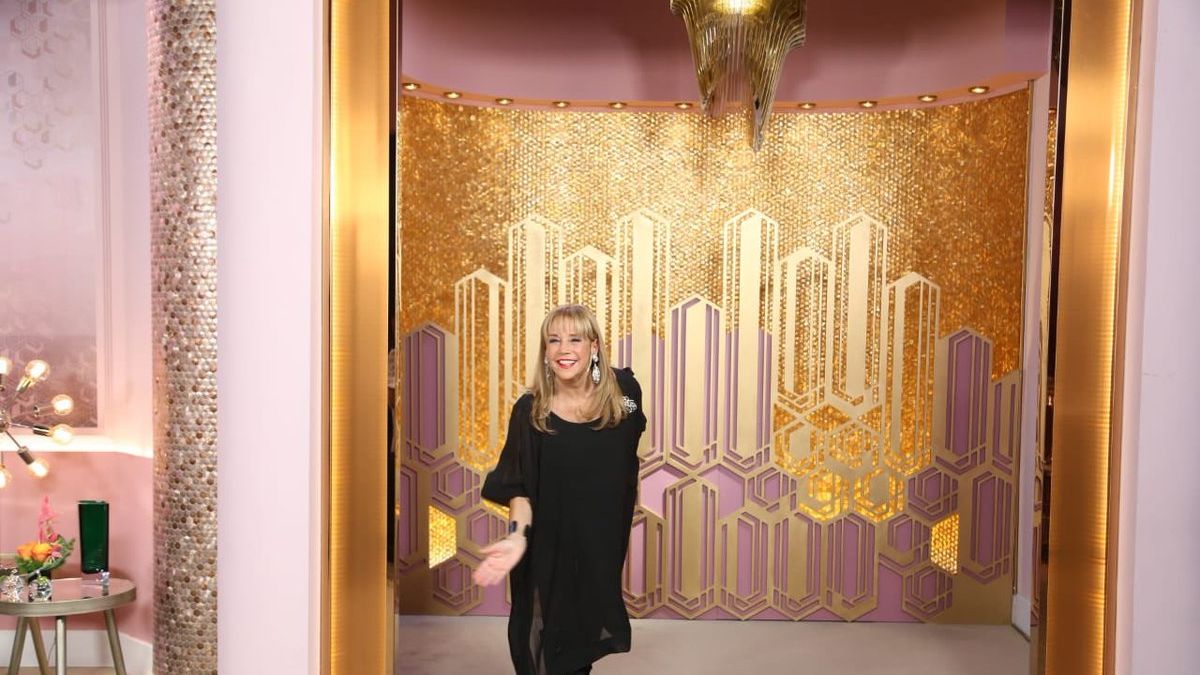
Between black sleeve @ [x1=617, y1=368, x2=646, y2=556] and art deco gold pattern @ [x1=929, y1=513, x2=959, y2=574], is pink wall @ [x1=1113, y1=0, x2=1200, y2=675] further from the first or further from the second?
art deco gold pattern @ [x1=929, y1=513, x2=959, y2=574]

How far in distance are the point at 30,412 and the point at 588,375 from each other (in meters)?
1.99

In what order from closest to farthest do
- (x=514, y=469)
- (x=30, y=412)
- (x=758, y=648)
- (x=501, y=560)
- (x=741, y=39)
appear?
(x=501, y=560), (x=514, y=469), (x=741, y=39), (x=30, y=412), (x=758, y=648)

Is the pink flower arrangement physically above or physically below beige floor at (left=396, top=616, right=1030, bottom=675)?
above

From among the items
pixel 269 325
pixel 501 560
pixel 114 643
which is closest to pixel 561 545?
pixel 501 560

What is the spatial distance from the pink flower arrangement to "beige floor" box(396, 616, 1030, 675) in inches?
47.3

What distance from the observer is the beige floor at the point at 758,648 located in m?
3.62

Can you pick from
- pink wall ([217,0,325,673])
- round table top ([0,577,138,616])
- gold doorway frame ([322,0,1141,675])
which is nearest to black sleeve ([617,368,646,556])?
gold doorway frame ([322,0,1141,675])

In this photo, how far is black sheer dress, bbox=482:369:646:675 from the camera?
9.53ft

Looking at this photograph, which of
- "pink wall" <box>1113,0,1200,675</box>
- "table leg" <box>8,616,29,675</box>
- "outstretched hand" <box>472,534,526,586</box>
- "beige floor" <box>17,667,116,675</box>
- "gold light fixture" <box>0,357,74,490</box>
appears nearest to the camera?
"pink wall" <box>1113,0,1200,675</box>

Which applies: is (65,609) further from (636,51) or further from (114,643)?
(636,51)

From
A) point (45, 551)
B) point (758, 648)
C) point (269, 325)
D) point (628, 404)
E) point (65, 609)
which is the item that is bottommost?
point (758, 648)

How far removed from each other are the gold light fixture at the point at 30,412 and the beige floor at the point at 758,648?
1.43 m

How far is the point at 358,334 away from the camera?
2.16 metres

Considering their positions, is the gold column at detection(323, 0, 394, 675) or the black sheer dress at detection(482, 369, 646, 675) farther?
the black sheer dress at detection(482, 369, 646, 675)
